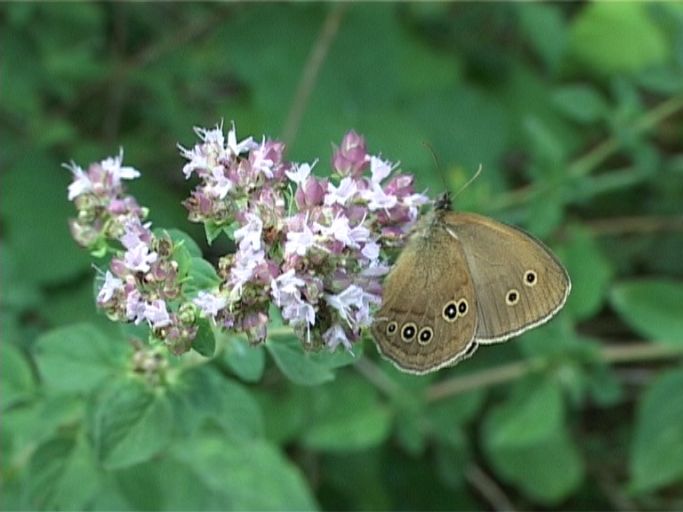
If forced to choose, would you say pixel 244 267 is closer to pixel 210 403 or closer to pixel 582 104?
pixel 210 403

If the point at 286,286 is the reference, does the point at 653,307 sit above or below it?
above

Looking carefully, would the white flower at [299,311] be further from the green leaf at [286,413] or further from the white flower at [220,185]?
the green leaf at [286,413]

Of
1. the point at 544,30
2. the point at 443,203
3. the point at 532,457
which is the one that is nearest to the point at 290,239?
the point at 443,203

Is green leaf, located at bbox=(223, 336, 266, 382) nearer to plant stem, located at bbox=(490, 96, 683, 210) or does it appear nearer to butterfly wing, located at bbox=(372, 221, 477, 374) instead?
butterfly wing, located at bbox=(372, 221, 477, 374)

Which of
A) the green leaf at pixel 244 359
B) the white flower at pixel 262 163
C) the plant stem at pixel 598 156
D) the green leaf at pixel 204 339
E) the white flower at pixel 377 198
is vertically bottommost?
the green leaf at pixel 204 339

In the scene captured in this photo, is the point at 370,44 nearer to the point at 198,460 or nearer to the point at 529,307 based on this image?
the point at 198,460

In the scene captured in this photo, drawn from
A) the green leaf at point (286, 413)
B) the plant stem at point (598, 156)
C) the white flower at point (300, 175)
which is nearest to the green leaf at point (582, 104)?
the plant stem at point (598, 156)
